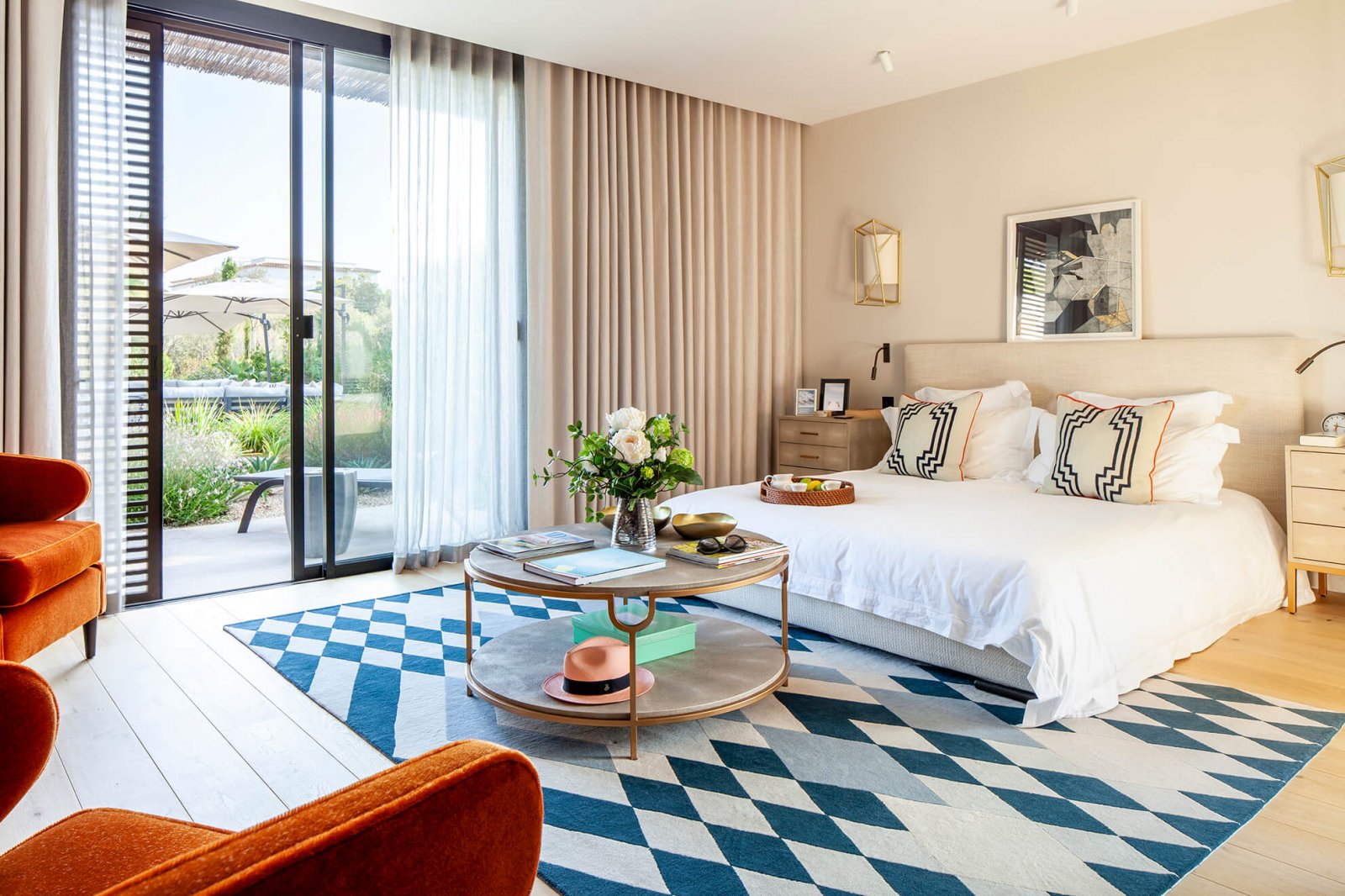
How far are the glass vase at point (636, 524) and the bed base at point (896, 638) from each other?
2.63ft

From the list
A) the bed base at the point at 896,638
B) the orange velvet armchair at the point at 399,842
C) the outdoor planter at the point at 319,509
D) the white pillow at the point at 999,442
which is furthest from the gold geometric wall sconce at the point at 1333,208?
the outdoor planter at the point at 319,509

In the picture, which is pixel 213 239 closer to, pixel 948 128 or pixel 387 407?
pixel 387 407

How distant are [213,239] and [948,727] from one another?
3709 mm

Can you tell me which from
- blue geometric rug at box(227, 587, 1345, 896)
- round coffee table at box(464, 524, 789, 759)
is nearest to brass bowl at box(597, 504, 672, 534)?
round coffee table at box(464, 524, 789, 759)

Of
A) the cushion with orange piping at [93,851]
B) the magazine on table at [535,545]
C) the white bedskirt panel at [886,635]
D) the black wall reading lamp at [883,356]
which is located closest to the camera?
the cushion with orange piping at [93,851]

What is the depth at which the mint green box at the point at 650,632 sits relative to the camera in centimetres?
251

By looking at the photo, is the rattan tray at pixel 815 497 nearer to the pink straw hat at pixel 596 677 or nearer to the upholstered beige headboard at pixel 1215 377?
the pink straw hat at pixel 596 677

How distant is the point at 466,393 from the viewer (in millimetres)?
4281

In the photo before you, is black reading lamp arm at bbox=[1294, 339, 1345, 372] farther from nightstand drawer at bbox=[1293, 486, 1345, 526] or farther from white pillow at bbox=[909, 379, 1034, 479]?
white pillow at bbox=[909, 379, 1034, 479]

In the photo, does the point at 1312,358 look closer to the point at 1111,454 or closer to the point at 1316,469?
the point at 1316,469

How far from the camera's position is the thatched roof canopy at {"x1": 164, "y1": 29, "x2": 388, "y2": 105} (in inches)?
151

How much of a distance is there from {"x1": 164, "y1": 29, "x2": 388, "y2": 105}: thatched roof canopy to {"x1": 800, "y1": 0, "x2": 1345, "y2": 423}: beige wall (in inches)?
108

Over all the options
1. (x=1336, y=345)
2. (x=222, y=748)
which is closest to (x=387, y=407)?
(x=222, y=748)

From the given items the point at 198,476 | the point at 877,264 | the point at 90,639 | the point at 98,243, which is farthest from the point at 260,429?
the point at 877,264
